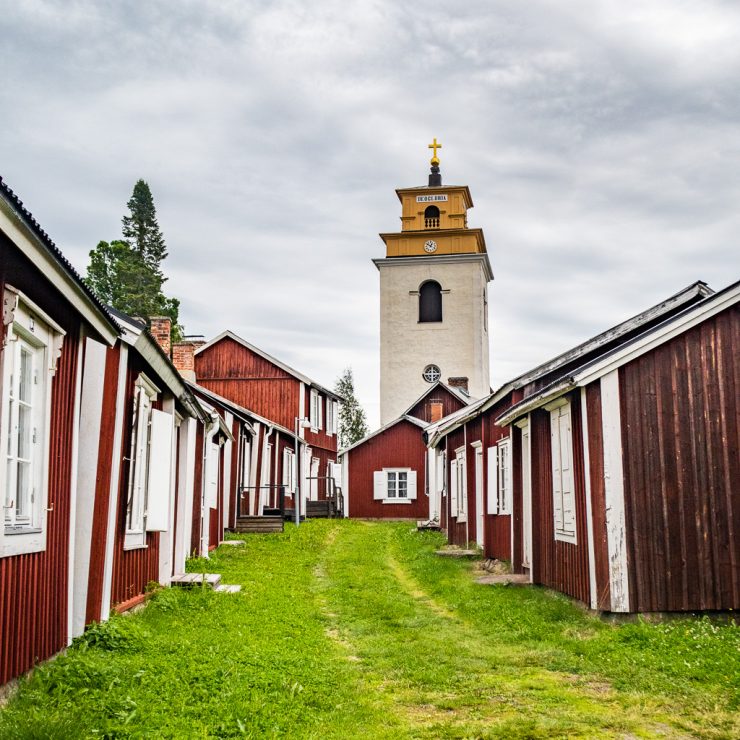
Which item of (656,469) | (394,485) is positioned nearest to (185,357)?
(394,485)

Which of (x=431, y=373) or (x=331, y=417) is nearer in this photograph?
(x=331, y=417)

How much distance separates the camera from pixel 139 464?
387 inches

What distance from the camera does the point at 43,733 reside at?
4.86 meters

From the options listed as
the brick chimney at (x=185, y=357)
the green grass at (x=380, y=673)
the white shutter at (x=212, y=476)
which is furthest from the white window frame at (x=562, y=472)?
the brick chimney at (x=185, y=357)

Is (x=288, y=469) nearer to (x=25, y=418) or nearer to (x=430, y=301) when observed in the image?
(x=430, y=301)

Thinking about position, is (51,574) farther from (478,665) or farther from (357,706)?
(478,665)

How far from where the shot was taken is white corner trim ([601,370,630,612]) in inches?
392

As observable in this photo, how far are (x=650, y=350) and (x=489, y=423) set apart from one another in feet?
25.7

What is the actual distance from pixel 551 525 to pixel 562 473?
3.73 ft

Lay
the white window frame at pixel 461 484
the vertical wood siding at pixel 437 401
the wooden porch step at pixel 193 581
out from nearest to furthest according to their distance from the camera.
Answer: the wooden porch step at pixel 193 581 → the white window frame at pixel 461 484 → the vertical wood siding at pixel 437 401

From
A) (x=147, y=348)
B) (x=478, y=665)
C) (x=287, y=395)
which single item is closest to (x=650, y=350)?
(x=478, y=665)

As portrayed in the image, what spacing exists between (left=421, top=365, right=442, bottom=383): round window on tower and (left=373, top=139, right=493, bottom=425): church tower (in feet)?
0.10

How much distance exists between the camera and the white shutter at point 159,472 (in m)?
10.1

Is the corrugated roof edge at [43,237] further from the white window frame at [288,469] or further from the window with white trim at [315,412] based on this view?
the window with white trim at [315,412]
